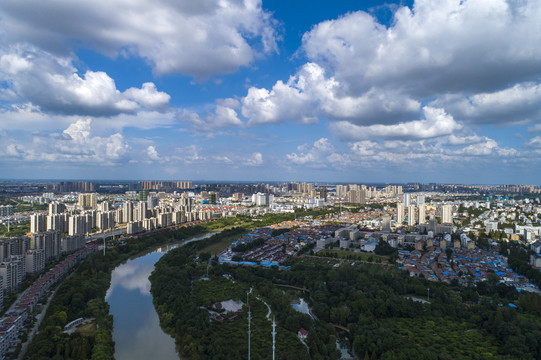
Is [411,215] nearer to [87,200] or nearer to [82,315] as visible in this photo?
[82,315]

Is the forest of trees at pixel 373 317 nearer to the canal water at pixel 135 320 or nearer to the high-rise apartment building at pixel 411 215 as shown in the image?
the canal water at pixel 135 320

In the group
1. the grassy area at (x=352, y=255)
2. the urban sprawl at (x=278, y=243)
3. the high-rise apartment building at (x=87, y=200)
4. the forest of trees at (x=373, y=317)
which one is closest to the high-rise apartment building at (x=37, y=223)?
the urban sprawl at (x=278, y=243)

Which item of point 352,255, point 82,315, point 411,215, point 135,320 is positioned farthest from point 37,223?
point 411,215

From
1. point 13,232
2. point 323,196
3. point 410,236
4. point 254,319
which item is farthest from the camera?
point 323,196

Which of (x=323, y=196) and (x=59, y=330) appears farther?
(x=323, y=196)

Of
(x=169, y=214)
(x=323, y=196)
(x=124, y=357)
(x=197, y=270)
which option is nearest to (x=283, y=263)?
(x=197, y=270)

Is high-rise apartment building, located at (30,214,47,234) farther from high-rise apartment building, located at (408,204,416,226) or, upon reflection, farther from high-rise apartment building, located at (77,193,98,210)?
high-rise apartment building, located at (408,204,416,226)

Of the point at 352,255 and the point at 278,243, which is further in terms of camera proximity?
the point at 278,243

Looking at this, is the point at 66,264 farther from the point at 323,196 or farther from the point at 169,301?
the point at 323,196

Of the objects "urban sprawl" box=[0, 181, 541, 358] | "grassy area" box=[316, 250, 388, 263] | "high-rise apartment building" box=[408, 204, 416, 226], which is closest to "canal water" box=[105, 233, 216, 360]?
"urban sprawl" box=[0, 181, 541, 358]

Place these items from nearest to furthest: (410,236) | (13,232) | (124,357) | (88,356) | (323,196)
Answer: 1. (88,356)
2. (124,357)
3. (13,232)
4. (410,236)
5. (323,196)
